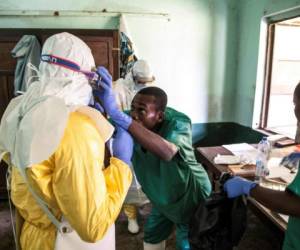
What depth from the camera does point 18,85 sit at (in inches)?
96.4

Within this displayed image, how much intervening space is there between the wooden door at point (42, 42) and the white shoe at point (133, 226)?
147 centimetres

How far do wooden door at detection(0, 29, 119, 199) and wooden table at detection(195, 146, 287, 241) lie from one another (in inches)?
51.6

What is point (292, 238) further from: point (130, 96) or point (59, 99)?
point (130, 96)

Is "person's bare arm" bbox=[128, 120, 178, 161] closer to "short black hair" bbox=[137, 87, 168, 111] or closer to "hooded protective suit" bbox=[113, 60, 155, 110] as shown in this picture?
"short black hair" bbox=[137, 87, 168, 111]

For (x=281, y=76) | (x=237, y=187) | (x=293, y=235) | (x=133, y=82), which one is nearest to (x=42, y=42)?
(x=133, y=82)

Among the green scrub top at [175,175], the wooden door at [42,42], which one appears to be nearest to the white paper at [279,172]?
the green scrub top at [175,175]

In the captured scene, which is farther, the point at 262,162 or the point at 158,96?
the point at 262,162

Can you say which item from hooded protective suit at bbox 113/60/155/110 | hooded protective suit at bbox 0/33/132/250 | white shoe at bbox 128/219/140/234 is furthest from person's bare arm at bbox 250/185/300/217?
hooded protective suit at bbox 113/60/155/110

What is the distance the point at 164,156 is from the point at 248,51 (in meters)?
Result: 2.27

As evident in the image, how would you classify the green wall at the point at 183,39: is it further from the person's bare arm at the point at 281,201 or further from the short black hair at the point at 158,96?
the person's bare arm at the point at 281,201

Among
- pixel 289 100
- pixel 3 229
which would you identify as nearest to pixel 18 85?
pixel 3 229

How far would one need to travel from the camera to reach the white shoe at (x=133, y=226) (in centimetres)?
226

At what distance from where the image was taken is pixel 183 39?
310cm

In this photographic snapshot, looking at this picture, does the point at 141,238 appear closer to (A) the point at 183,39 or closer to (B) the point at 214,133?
(B) the point at 214,133
